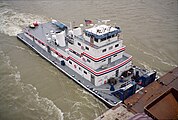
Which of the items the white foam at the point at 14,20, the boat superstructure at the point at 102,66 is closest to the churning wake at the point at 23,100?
the boat superstructure at the point at 102,66

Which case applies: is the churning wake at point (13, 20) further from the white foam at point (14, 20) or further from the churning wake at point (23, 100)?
the churning wake at point (23, 100)

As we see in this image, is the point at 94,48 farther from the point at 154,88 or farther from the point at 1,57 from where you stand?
the point at 1,57

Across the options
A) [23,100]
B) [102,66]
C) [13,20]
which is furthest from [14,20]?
[102,66]

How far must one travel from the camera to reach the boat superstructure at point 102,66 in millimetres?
17830

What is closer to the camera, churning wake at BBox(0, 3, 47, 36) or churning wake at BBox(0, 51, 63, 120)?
churning wake at BBox(0, 51, 63, 120)

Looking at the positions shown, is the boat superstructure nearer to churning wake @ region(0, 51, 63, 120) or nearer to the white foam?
churning wake @ region(0, 51, 63, 120)

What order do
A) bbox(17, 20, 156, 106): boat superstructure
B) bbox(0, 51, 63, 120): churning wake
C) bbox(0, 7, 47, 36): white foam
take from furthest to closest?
bbox(0, 7, 47, 36): white foam → bbox(17, 20, 156, 106): boat superstructure → bbox(0, 51, 63, 120): churning wake

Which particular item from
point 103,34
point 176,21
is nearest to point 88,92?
point 103,34

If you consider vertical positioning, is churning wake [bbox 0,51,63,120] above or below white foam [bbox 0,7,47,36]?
below

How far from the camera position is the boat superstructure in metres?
17.8

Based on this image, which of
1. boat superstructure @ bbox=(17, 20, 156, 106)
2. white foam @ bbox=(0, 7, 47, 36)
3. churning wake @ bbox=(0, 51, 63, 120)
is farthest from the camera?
white foam @ bbox=(0, 7, 47, 36)

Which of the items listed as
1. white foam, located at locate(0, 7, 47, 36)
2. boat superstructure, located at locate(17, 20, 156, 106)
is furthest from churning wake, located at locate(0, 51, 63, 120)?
white foam, located at locate(0, 7, 47, 36)

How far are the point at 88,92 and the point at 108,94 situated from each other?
193cm

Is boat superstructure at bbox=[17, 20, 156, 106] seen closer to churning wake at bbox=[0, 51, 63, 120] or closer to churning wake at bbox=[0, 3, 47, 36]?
churning wake at bbox=[0, 51, 63, 120]
